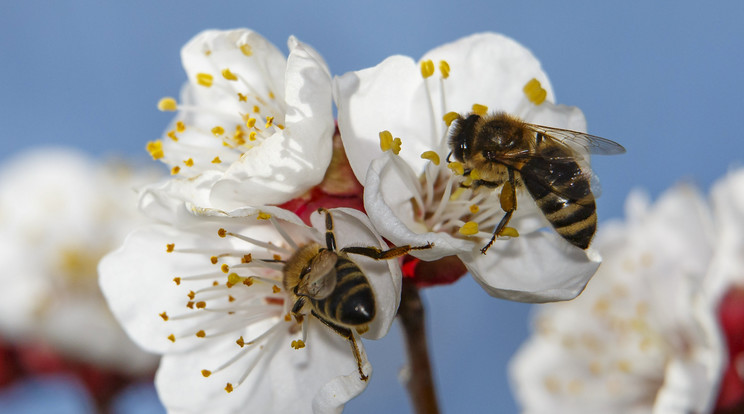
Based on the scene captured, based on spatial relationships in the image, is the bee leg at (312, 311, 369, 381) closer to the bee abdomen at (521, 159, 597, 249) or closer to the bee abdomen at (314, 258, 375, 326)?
the bee abdomen at (314, 258, 375, 326)

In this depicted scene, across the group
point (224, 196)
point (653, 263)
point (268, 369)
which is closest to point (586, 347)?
point (653, 263)

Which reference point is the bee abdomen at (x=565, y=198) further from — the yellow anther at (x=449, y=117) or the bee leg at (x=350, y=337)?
the bee leg at (x=350, y=337)

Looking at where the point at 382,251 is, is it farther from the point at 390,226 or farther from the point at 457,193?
the point at 457,193

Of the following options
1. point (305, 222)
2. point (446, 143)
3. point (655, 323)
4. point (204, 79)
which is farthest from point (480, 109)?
point (655, 323)

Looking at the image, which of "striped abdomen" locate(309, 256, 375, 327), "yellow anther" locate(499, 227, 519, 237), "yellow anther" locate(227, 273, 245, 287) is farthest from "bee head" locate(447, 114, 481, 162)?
"yellow anther" locate(227, 273, 245, 287)

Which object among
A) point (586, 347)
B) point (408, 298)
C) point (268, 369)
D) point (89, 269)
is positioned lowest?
point (89, 269)

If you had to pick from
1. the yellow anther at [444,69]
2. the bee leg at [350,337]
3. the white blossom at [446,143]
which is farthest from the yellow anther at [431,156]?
the bee leg at [350,337]

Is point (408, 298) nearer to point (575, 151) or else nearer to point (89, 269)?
point (575, 151)
